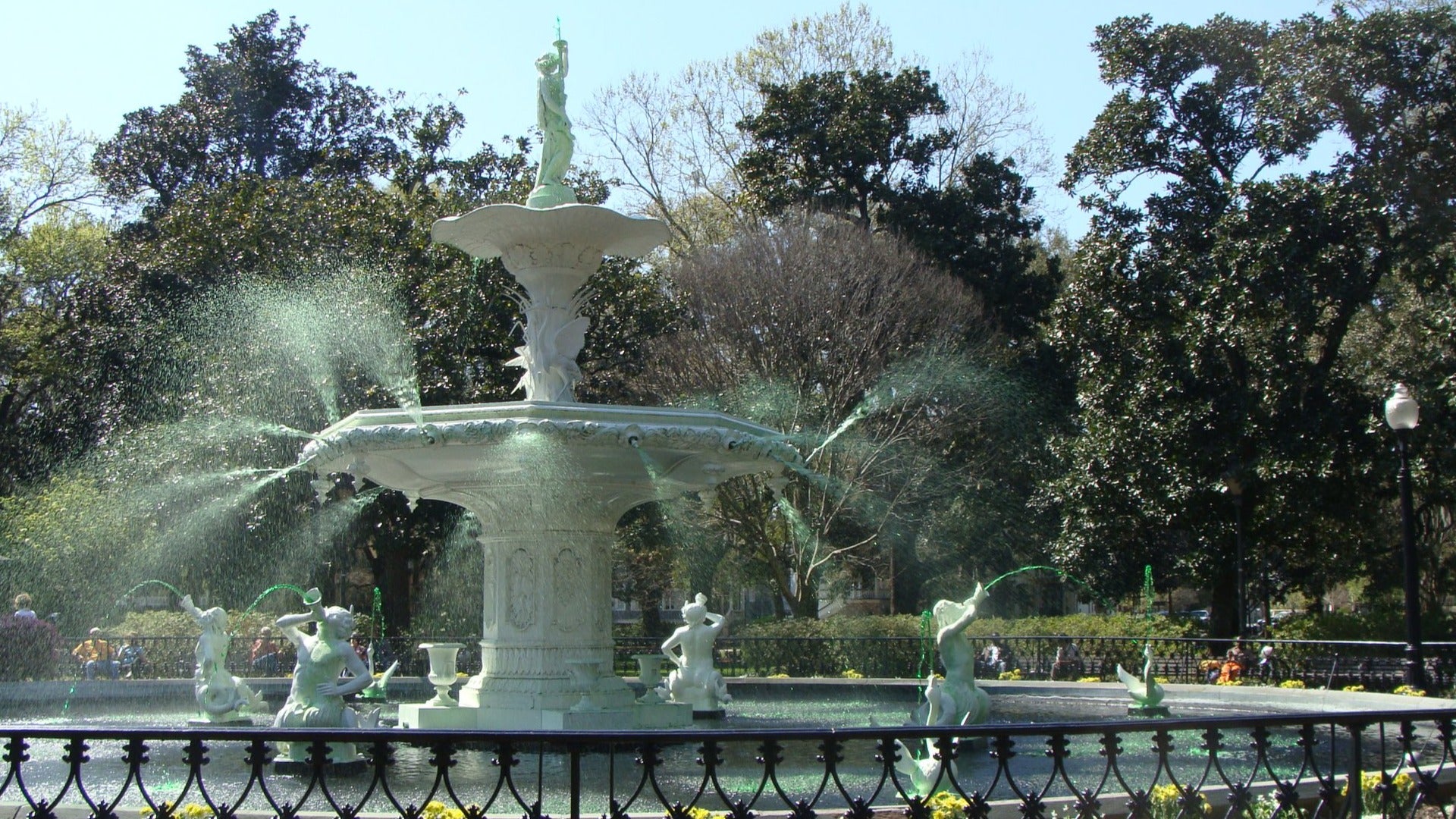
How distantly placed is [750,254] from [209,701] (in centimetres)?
1821

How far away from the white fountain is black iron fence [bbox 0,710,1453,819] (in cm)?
85

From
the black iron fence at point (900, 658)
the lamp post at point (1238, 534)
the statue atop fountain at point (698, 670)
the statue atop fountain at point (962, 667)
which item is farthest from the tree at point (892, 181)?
the statue atop fountain at point (962, 667)

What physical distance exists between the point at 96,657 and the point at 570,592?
1120cm

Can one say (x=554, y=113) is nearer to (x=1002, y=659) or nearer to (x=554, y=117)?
(x=554, y=117)

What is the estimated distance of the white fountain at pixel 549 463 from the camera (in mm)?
10586

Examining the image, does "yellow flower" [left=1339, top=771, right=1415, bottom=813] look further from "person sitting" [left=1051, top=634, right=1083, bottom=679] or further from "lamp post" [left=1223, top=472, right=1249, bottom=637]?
"lamp post" [left=1223, top=472, right=1249, bottom=637]

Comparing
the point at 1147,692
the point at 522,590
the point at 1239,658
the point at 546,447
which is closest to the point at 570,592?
the point at 522,590

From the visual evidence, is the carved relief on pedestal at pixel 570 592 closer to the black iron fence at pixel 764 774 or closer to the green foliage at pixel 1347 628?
the black iron fence at pixel 764 774

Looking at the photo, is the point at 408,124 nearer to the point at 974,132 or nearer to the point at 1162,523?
the point at 974,132

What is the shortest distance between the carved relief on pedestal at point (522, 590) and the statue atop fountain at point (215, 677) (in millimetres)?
3019

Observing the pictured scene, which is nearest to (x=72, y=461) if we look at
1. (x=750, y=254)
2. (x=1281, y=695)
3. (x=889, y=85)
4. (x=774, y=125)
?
(x=750, y=254)

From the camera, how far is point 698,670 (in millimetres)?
13758

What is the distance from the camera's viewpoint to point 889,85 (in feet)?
114

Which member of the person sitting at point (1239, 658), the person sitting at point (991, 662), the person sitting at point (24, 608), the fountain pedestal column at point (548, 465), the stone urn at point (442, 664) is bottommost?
the person sitting at point (991, 662)
